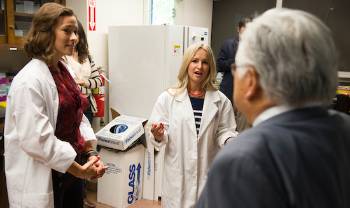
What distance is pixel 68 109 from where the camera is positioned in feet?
4.75

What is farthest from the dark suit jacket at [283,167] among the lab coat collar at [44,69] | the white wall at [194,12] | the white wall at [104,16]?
the white wall at [194,12]

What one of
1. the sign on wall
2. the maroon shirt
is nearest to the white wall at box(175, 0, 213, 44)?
the sign on wall

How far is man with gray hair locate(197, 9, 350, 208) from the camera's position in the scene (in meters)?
0.63

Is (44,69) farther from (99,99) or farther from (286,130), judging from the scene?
(99,99)

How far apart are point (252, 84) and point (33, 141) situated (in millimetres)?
969

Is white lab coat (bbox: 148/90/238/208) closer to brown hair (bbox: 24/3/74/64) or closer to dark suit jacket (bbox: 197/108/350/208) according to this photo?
brown hair (bbox: 24/3/74/64)

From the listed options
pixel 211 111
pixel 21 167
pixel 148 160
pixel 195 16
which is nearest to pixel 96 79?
pixel 148 160

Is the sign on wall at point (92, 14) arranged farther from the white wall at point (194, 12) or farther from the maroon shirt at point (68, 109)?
the maroon shirt at point (68, 109)

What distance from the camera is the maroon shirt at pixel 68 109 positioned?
4.66ft

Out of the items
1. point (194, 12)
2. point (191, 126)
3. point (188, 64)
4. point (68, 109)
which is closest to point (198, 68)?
point (188, 64)

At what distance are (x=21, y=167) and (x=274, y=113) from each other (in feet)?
3.79

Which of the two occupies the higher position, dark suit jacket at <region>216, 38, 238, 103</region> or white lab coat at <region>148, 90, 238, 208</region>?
dark suit jacket at <region>216, 38, 238, 103</region>

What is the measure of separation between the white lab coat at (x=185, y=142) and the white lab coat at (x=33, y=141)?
25.7 inches

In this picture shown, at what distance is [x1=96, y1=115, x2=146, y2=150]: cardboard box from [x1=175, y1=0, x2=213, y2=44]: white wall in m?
1.76
